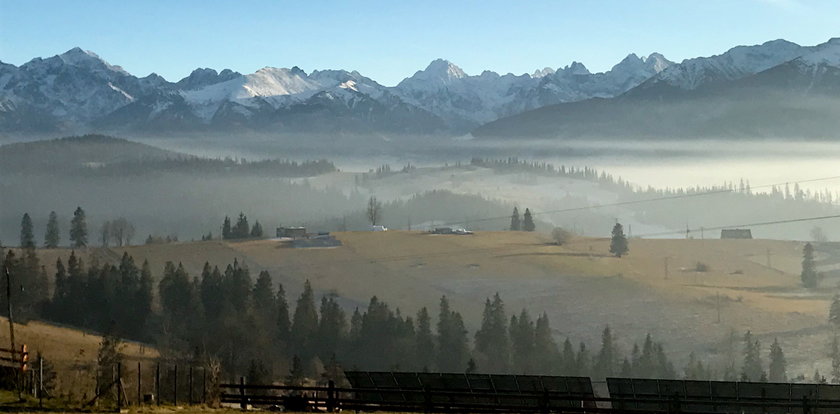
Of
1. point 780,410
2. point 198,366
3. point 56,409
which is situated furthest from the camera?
point 198,366

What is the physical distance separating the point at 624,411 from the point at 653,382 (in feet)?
56.3

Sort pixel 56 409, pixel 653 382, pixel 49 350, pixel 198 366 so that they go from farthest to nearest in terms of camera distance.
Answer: pixel 49 350 → pixel 198 366 → pixel 653 382 → pixel 56 409

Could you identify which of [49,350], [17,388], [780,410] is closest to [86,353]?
[49,350]

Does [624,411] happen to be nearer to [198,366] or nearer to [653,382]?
[653,382]

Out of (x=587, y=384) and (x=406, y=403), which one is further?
(x=587, y=384)

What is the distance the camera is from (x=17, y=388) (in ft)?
233

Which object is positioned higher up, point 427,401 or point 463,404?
point 427,401

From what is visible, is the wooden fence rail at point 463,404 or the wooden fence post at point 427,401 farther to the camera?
the wooden fence post at point 427,401

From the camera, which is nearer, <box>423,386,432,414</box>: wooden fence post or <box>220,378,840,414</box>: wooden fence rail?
<box>220,378,840,414</box>: wooden fence rail

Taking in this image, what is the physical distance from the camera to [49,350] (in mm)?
191375

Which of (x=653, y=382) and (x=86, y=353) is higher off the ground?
(x=653, y=382)

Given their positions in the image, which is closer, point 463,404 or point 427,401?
point 427,401

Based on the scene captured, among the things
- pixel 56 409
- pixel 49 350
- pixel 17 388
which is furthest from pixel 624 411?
pixel 49 350

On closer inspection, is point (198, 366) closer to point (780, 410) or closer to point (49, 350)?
point (49, 350)
